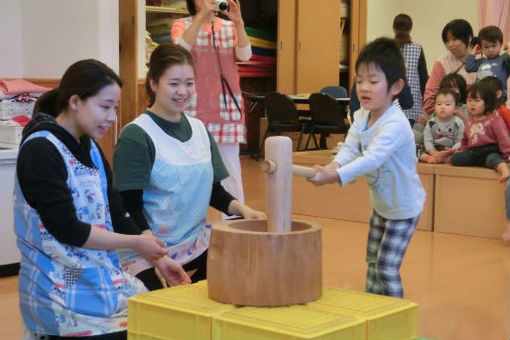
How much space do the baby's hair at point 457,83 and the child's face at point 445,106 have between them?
32cm

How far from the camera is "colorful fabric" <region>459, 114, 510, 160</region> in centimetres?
480

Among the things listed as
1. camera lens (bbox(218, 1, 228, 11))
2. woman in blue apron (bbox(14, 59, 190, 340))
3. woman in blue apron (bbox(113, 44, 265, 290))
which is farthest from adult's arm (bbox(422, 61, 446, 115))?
woman in blue apron (bbox(14, 59, 190, 340))

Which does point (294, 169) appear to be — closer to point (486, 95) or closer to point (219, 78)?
point (219, 78)

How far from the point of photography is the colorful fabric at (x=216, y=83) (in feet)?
12.8

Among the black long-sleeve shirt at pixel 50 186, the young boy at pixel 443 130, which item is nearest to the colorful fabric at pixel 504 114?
the young boy at pixel 443 130

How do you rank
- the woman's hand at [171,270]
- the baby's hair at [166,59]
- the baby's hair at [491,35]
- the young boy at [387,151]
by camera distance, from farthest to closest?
the baby's hair at [491,35]
the young boy at [387,151]
the baby's hair at [166,59]
the woman's hand at [171,270]

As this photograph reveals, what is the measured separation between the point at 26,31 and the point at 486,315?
307cm

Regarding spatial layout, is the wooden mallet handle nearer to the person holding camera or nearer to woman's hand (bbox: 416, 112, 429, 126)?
the person holding camera

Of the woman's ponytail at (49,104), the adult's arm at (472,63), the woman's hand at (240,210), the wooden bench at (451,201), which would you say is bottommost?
the wooden bench at (451,201)

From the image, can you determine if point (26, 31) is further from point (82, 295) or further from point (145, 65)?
point (82, 295)

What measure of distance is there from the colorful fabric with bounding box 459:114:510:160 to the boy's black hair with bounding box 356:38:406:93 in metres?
2.38

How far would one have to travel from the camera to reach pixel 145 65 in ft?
19.2

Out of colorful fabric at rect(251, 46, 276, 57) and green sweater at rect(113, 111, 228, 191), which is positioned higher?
colorful fabric at rect(251, 46, 276, 57)

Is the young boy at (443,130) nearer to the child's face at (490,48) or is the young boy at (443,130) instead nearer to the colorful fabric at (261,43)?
the child's face at (490,48)
